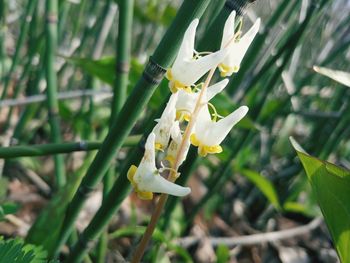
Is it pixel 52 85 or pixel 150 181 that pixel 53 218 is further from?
pixel 150 181

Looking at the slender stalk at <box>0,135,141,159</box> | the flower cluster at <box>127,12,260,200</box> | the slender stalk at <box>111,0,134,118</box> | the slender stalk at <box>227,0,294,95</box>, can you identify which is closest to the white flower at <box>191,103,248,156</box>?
the flower cluster at <box>127,12,260,200</box>

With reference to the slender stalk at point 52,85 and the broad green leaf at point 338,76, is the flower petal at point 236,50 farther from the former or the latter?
the slender stalk at point 52,85

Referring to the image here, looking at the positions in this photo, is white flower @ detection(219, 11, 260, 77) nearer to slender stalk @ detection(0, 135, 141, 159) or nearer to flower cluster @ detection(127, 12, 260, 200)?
flower cluster @ detection(127, 12, 260, 200)

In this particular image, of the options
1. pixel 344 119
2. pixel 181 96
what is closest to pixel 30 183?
pixel 344 119

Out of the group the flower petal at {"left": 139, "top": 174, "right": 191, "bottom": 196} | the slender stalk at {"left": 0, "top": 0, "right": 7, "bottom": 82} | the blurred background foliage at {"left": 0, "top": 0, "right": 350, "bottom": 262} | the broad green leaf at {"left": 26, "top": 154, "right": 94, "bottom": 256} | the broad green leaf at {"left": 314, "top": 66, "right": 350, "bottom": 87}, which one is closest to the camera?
the flower petal at {"left": 139, "top": 174, "right": 191, "bottom": 196}

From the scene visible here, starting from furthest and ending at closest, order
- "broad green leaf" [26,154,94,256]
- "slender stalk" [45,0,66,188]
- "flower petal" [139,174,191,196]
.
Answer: "slender stalk" [45,0,66,188] → "broad green leaf" [26,154,94,256] → "flower petal" [139,174,191,196]
